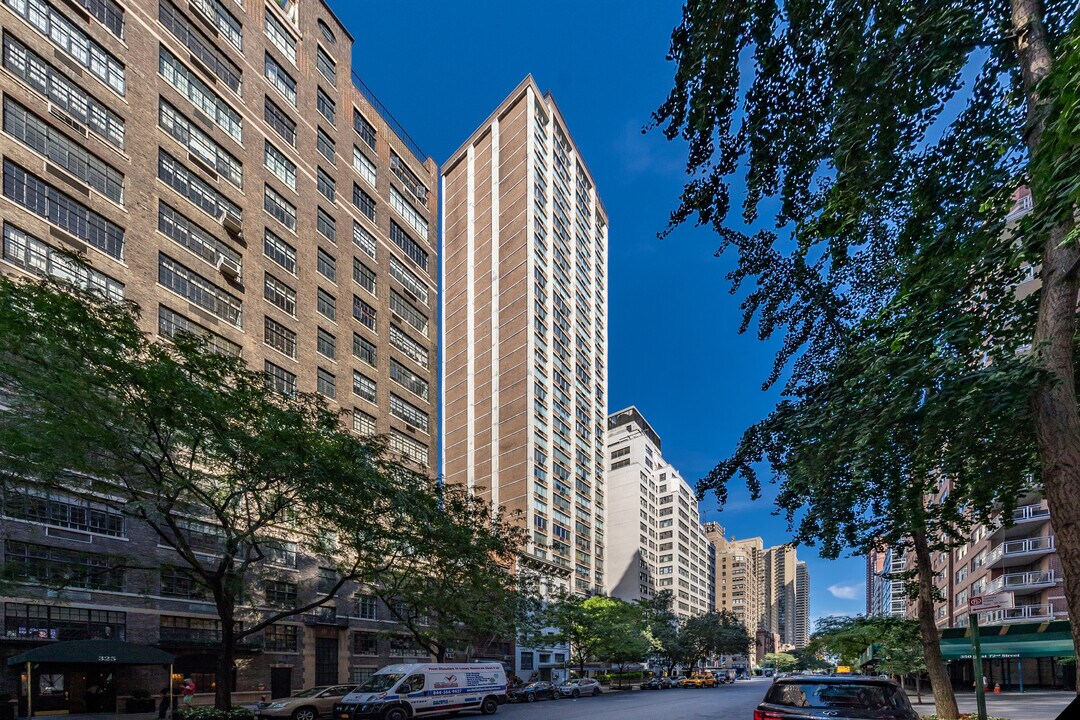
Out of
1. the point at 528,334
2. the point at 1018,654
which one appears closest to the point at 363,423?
the point at 528,334

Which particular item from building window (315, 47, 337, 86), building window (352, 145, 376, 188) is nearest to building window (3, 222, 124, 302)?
building window (352, 145, 376, 188)

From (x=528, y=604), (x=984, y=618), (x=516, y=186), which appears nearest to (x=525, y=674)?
(x=528, y=604)

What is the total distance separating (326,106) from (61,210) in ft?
78.1

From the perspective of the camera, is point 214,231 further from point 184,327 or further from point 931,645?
point 931,645

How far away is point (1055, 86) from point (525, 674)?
73860mm

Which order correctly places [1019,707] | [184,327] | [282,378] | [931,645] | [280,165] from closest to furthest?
[931,645] → [1019,707] → [184,327] → [282,378] → [280,165]

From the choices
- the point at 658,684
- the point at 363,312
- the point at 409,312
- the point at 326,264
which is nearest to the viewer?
the point at 326,264

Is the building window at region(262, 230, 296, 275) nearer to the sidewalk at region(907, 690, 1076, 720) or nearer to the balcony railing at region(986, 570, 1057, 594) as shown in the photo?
the sidewalk at region(907, 690, 1076, 720)

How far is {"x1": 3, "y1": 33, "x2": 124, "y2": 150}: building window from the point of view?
2833 centimetres

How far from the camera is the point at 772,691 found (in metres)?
9.06

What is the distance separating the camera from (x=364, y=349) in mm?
48469

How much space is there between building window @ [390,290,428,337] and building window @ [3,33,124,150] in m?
23.2

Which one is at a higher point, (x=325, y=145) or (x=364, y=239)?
(x=325, y=145)

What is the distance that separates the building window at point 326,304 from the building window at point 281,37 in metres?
16.7
